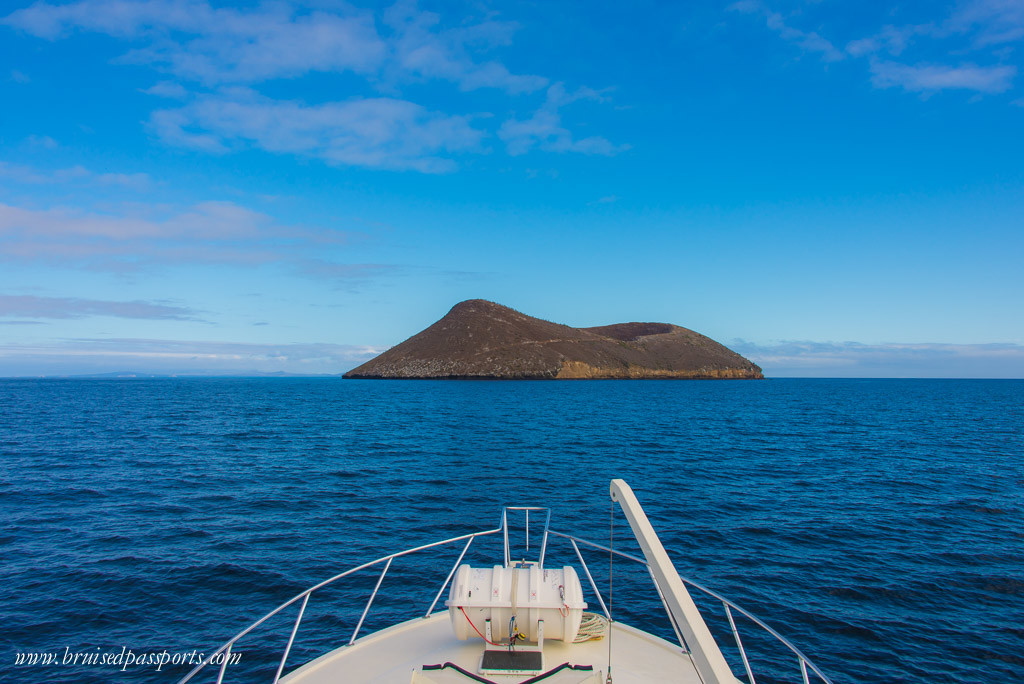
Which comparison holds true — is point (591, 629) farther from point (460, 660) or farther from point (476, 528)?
point (476, 528)

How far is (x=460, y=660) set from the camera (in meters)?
8.66

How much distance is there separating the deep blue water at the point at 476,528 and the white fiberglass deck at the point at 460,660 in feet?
16.4

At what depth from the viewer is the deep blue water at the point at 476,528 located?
14398 millimetres

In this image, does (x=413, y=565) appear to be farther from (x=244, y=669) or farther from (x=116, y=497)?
(x=116, y=497)

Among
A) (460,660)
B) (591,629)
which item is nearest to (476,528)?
(591,629)

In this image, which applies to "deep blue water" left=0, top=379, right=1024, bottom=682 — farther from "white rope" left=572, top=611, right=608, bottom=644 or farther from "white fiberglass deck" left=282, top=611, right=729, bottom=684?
"white rope" left=572, top=611, right=608, bottom=644

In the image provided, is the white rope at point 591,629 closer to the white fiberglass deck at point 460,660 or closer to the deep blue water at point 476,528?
the white fiberglass deck at point 460,660

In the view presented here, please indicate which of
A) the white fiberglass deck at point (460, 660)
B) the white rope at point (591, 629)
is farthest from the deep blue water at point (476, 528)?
the white rope at point (591, 629)

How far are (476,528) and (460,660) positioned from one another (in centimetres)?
1505

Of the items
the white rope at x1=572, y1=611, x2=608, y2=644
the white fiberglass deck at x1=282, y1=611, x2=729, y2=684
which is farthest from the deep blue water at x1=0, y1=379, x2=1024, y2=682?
the white rope at x1=572, y1=611, x2=608, y2=644

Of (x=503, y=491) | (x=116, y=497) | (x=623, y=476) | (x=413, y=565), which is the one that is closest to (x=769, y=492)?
(x=623, y=476)

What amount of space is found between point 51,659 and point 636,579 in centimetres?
1600

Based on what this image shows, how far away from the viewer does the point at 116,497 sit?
2822 centimetres

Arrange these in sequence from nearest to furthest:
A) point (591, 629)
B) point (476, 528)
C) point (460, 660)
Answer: point (460, 660), point (591, 629), point (476, 528)
